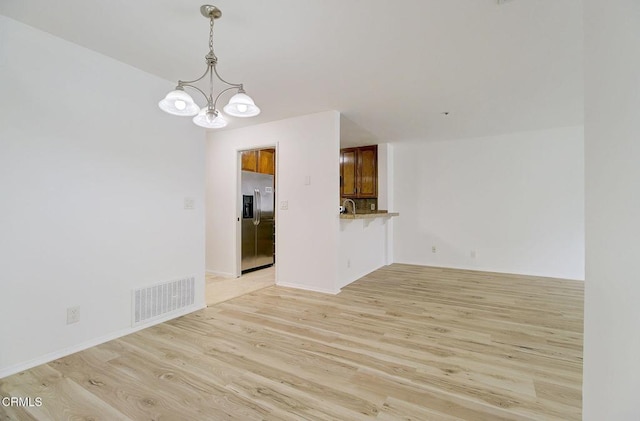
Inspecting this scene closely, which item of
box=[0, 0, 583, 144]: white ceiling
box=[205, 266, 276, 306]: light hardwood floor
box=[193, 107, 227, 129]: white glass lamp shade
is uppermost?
box=[0, 0, 583, 144]: white ceiling

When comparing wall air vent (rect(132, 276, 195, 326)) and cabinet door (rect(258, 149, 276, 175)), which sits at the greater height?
cabinet door (rect(258, 149, 276, 175))

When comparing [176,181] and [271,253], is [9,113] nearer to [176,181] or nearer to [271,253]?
[176,181]

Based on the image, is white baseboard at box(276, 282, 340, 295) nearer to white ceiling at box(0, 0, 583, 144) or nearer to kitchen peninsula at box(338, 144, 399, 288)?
kitchen peninsula at box(338, 144, 399, 288)

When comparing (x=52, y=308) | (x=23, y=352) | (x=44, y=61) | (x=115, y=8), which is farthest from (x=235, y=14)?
(x=23, y=352)

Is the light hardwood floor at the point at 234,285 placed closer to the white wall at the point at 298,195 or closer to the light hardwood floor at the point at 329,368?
the white wall at the point at 298,195

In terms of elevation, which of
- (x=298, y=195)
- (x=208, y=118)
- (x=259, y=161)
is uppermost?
(x=259, y=161)

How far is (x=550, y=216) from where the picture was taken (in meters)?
4.35

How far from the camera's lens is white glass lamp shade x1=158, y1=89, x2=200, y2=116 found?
1.66 m

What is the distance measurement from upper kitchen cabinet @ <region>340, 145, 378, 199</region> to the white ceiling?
87.4 inches

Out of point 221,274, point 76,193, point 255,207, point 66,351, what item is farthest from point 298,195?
point 66,351

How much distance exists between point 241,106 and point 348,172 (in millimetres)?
4109

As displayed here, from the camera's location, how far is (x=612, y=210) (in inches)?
30.3

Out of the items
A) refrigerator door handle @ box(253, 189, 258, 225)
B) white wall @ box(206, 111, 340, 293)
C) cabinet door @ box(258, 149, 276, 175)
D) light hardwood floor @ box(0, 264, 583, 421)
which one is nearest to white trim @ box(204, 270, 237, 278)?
white wall @ box(206, 111, 340, 293)

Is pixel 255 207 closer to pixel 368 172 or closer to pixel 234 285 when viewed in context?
pixel 234 285
